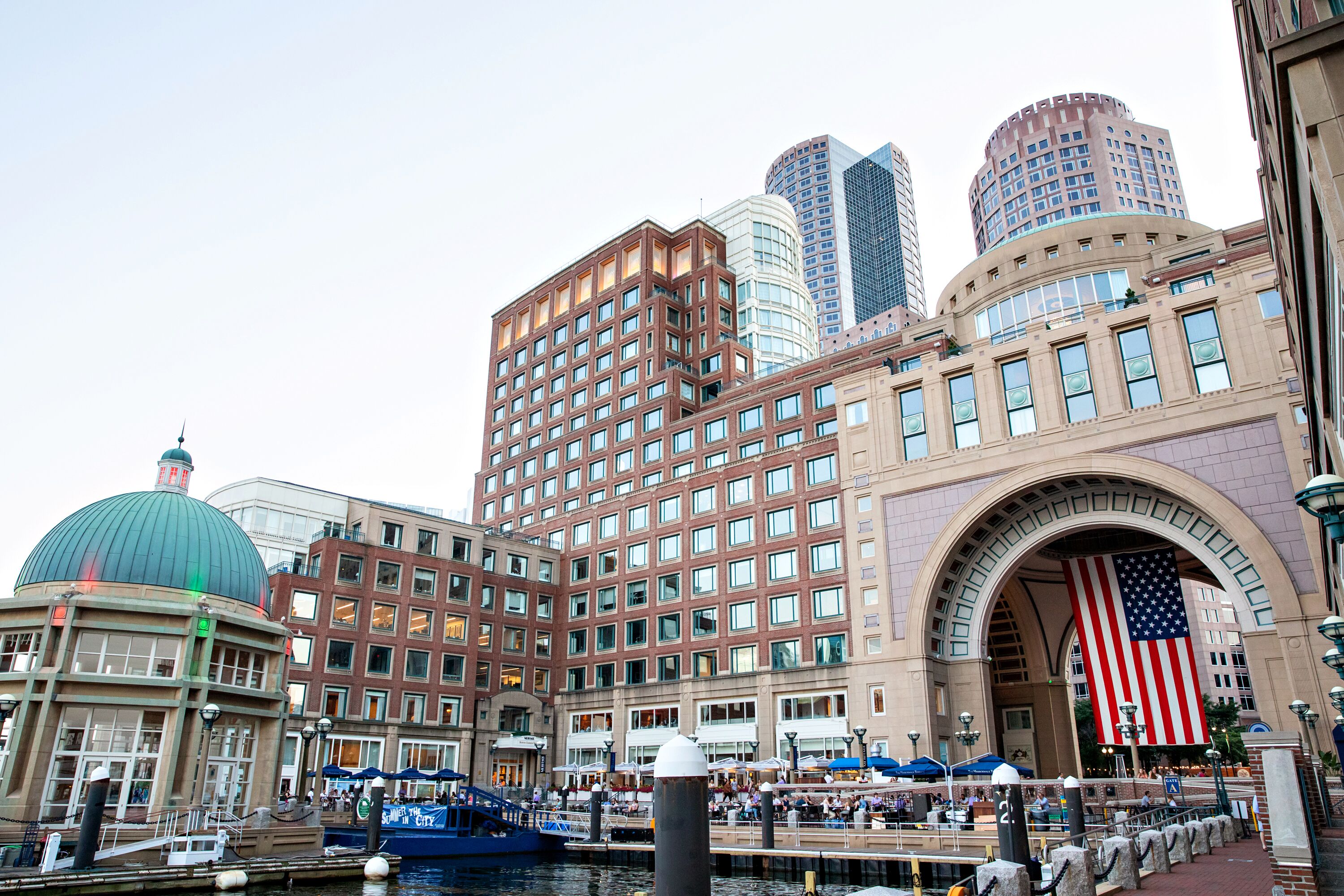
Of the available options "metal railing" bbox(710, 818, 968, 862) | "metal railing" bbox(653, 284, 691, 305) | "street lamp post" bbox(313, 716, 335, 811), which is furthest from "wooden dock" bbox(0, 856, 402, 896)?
"metal railing" bbox(653, 284, 691, 305)

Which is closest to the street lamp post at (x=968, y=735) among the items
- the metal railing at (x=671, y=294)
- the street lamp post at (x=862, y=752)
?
the street lamp post at (x=862, y=752)

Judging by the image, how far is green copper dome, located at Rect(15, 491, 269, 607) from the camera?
1414 inches

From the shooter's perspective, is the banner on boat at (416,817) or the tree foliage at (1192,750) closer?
the banner on boat at (416,817)

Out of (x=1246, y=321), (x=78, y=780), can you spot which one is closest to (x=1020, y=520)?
(x=1246, y=321)

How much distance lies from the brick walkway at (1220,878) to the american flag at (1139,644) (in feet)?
87.5

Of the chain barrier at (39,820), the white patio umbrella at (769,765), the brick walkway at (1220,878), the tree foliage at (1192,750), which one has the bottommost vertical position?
the brick walkway at (1220,878)

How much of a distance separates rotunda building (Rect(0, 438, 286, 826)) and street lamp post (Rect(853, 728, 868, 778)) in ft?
88.1

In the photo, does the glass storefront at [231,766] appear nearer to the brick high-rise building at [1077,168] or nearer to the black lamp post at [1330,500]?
the black lamp post at [1330,500]

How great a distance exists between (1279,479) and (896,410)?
2074cm

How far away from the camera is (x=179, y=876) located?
87.4 feet

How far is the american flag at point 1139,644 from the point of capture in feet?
160

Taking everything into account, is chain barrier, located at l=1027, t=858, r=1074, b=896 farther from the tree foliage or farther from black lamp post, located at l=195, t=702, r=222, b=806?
the tree foliage

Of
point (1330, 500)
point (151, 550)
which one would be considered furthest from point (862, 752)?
point (1330, 500)

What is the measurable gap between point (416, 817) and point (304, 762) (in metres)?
10.5
